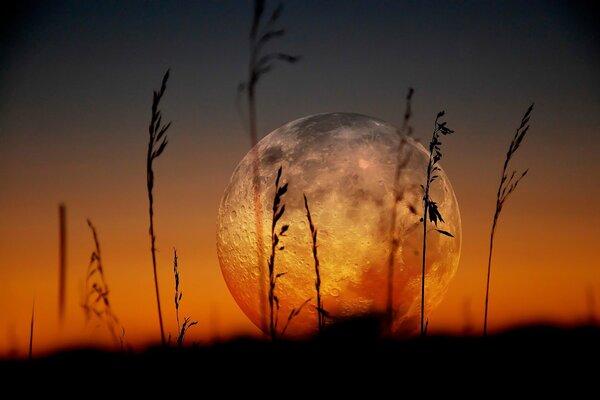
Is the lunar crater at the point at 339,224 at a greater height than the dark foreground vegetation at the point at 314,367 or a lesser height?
greater

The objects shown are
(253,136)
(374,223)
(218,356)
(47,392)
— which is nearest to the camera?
(253,136)

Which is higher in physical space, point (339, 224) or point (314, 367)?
point (339, 224)

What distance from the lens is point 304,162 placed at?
18.6ft

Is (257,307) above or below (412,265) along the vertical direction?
below

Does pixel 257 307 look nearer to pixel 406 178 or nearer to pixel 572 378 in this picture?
pixel 406 178

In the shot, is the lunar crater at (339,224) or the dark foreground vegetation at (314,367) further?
the lunar crater at (339,224)

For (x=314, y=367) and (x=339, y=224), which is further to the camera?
(x=339, y=224)

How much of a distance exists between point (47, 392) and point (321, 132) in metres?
Result: 3.79

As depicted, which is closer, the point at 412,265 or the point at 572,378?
the point at 572,378

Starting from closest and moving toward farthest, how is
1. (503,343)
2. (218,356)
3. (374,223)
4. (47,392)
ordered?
(47,392) < (218,356) < (503,343) < (374,223)

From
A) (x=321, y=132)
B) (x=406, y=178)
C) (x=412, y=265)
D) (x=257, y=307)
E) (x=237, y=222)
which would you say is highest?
(x=321, y=132)

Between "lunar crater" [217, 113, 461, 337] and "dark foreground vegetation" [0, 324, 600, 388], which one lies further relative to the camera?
"lunar crater" [217, 113, 461, 337]

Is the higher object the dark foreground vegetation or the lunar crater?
the lunar crater

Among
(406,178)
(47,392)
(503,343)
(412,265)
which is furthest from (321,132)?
(47,392)
